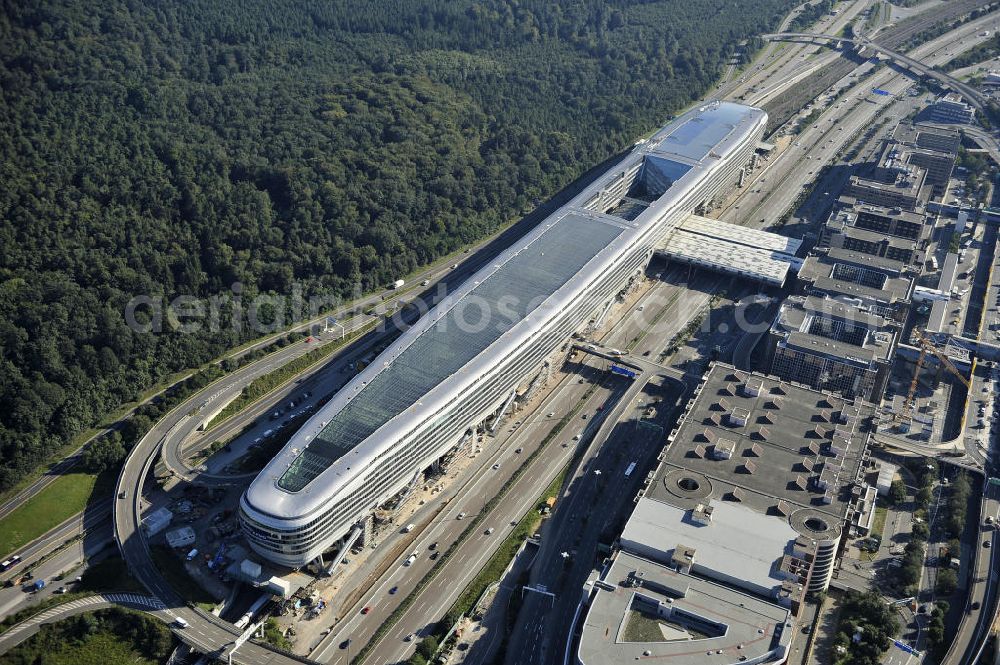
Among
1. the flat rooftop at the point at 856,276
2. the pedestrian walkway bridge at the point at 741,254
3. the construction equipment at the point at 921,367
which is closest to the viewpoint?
the construction equipment at the point at 921,367

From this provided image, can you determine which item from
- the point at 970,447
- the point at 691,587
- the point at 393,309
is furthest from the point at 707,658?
the point at 393,309

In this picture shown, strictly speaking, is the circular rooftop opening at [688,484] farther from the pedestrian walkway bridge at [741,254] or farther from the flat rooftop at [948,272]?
the flat rooftop at [948,272]

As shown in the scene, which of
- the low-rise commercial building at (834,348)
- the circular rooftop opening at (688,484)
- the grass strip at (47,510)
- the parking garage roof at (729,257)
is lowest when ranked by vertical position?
the grass strip at (47,510)

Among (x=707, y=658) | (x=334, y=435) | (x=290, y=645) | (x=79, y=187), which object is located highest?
(x=79, y=187)

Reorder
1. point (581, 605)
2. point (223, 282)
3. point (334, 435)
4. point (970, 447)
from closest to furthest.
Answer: point (581, 605), point (334, 435), point (970, 447), point (223, 282)

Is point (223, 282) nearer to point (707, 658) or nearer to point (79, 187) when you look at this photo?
point (79, 187)

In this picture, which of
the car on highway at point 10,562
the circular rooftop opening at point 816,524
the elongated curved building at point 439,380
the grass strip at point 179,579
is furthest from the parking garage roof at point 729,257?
the car on highway at point 10,562

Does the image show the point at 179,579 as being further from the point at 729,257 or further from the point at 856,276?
the point at 856,276
